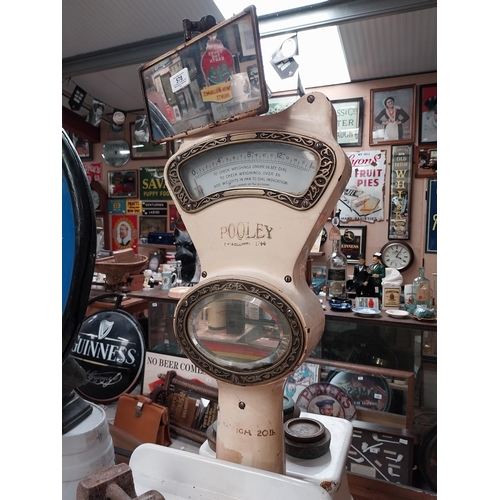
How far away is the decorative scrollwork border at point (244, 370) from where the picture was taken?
636 millimetres

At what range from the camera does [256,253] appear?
68 centimetres

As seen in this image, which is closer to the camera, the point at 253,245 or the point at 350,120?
the point at 253,245

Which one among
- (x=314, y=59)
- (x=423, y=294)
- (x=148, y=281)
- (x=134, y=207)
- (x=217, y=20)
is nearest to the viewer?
(x=423, y=294)

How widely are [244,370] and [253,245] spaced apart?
0.73 feet

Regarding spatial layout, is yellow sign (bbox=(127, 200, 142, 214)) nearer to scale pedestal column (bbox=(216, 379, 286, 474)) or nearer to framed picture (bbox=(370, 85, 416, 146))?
framed picture (bbox=(370, 85, 416, 146))

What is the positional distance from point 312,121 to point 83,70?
254 centimetres

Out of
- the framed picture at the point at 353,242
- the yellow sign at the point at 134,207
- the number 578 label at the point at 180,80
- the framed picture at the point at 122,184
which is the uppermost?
the framed picture at the point at 122,184

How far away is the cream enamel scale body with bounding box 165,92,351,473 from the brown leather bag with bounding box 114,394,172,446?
870mm

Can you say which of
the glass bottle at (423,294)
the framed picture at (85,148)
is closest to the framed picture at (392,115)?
the glass bottle at (423,294)

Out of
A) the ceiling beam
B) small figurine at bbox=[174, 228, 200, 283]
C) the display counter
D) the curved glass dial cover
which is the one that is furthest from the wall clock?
the curved glass dial cover

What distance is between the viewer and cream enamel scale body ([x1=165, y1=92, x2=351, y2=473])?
64 cm

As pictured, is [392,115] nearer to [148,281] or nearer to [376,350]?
[376,350]

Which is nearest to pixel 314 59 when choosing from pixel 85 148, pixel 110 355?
pixel 110 355

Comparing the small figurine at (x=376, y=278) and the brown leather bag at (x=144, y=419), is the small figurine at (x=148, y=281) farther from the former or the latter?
the small figurine at (x=376, y=278)
